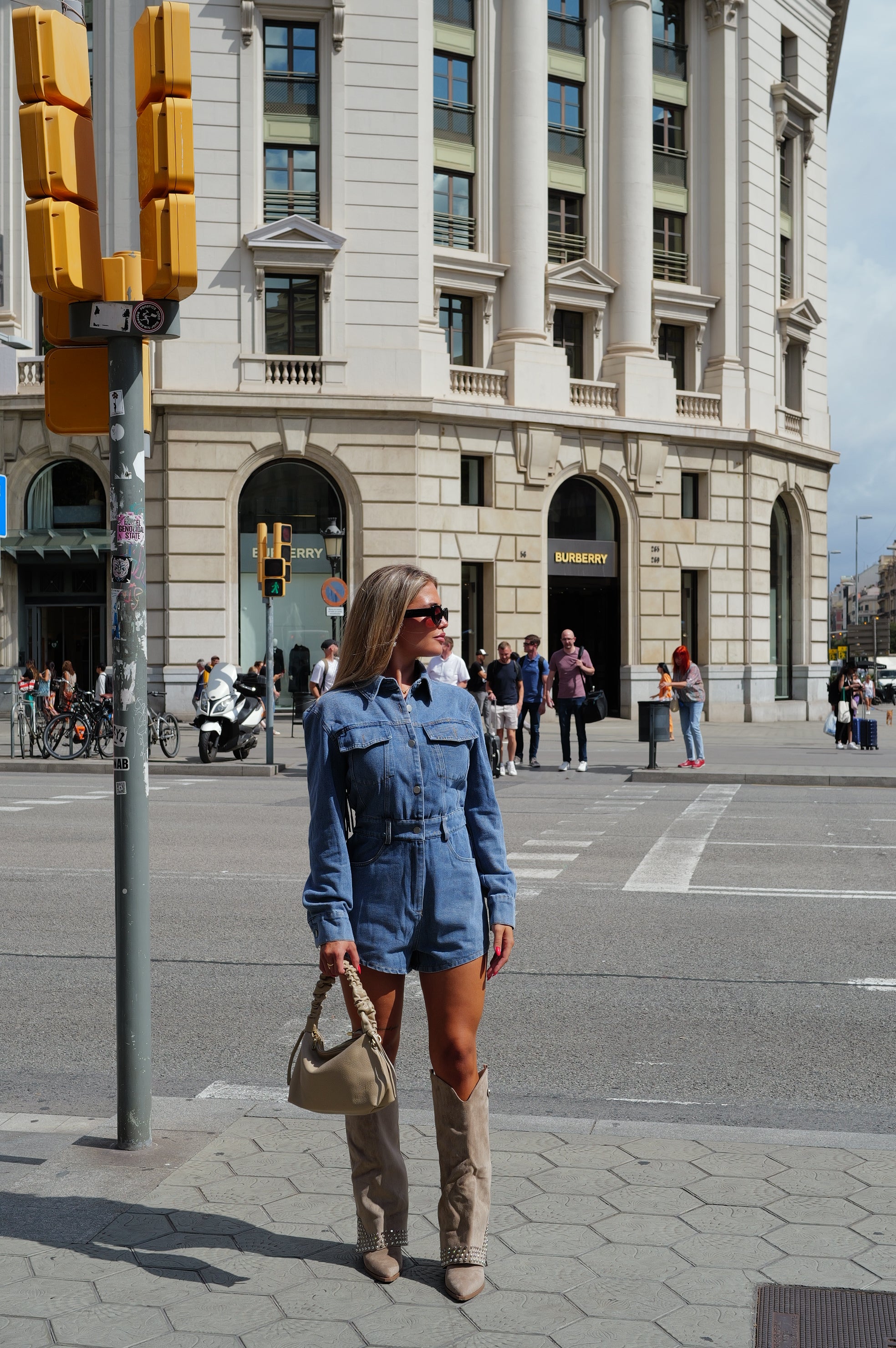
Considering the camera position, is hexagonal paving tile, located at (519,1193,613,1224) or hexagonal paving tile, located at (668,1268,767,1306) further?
hexagonal paving tile, located at (519,1193,613,1224)

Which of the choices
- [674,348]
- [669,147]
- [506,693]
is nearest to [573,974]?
[506,693]

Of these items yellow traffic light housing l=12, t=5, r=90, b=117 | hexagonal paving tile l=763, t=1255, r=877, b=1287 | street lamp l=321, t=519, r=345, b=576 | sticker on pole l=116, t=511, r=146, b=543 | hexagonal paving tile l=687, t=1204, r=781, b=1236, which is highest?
street lamp l=321, t=519, r=345, b=576

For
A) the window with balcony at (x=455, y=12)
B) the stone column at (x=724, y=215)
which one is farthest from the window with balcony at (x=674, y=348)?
the window with balcony at (x=455, y=12)

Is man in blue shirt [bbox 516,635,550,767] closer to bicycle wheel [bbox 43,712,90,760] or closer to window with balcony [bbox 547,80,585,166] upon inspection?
bicycle wheel [bbox 43,712,90,760]

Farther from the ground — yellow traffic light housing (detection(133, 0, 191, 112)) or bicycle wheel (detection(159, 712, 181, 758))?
yellow traffic light housing (detection(133, 0, 191, 112))

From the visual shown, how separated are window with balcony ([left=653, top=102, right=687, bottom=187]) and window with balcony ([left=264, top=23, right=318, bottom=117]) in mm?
9375

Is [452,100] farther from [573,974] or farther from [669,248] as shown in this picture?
[573,974]

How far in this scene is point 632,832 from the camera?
13.0m

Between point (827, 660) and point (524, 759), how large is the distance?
19.5 metres

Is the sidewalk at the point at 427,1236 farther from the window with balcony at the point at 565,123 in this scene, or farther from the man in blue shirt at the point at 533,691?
the window with balcony at the point at 565,123

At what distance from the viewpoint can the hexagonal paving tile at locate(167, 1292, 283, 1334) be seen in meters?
3.12

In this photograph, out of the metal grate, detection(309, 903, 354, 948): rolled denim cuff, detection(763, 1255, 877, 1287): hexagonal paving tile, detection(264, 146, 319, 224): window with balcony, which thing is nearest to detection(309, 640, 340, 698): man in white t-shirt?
detection(264, 146, 319, 224): window with balcony

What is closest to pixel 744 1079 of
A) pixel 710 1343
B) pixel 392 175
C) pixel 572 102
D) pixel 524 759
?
pixel 710 1343

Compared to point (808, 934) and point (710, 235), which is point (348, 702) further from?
point (710, 235)
